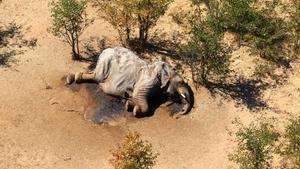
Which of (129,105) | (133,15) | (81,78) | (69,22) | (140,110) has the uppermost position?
(133,15)

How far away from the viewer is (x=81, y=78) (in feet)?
150

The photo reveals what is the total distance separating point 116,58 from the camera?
1774 inches

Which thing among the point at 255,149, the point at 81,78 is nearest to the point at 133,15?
the point at 81,78

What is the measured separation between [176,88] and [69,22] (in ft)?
35.4

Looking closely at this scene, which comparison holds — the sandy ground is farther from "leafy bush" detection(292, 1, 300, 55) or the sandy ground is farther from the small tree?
"leafy bush" detection(292, 1, 300, 55)

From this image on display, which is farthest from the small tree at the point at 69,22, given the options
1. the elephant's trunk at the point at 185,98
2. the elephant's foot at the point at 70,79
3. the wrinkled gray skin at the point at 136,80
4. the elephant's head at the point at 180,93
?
the elephant's trunk at the point at 185,98

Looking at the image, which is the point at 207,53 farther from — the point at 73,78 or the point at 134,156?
the point at 134,156

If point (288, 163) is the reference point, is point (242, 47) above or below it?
above

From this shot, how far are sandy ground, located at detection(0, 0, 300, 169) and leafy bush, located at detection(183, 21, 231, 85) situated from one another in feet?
5.91

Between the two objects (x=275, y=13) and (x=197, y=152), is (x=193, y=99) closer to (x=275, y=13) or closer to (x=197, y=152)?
(x=197, y=152)

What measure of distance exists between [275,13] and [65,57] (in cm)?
1960

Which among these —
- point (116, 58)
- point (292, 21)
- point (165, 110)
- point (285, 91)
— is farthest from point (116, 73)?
point (292, 21)

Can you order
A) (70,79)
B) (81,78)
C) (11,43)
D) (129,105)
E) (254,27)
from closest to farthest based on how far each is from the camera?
(129,105), (81,78), (70,79), (254,27), (11,43)

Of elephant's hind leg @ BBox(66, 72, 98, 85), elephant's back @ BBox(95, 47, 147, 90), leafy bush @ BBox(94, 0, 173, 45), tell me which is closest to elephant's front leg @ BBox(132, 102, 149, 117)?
elephant's back @ BBox(95, 47, 147, 90)
